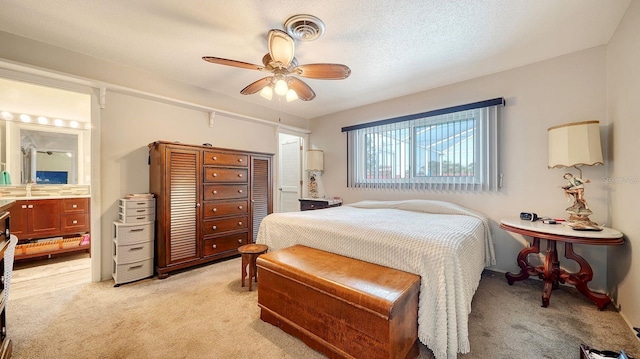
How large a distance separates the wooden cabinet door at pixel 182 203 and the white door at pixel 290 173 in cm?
210

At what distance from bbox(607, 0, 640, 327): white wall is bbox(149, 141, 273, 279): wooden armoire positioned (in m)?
3.80

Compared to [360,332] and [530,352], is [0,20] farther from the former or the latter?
[530,352]

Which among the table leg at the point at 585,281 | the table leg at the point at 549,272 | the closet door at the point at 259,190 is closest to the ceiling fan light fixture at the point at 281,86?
the closet door at the point at 259,190

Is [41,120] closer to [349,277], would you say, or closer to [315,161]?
[315,161]

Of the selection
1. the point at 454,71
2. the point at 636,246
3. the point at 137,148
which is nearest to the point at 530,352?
the point at 636,246

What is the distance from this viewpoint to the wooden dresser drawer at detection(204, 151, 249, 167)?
3.09m

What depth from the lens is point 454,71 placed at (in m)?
2.90

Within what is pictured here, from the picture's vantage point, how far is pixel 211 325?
182 centimetres

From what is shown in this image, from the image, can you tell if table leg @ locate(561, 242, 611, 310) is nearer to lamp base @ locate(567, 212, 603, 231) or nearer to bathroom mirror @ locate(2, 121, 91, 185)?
lamp base @ locate(567, 212, 603, 231)

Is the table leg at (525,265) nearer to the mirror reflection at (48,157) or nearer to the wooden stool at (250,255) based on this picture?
the wooden stool at (250,255)

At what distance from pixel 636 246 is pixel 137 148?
4842 mm

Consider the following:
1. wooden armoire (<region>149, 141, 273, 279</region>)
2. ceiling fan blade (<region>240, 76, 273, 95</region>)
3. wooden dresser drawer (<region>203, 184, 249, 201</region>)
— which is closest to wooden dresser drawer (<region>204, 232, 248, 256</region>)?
wooden armoire (<region>149, 141, 273, 279</region>)

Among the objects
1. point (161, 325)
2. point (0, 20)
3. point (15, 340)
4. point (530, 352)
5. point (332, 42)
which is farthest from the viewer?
point (332, 42)

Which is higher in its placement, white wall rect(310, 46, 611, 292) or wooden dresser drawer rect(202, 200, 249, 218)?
white wall rect(310, 46, 611, 292)
